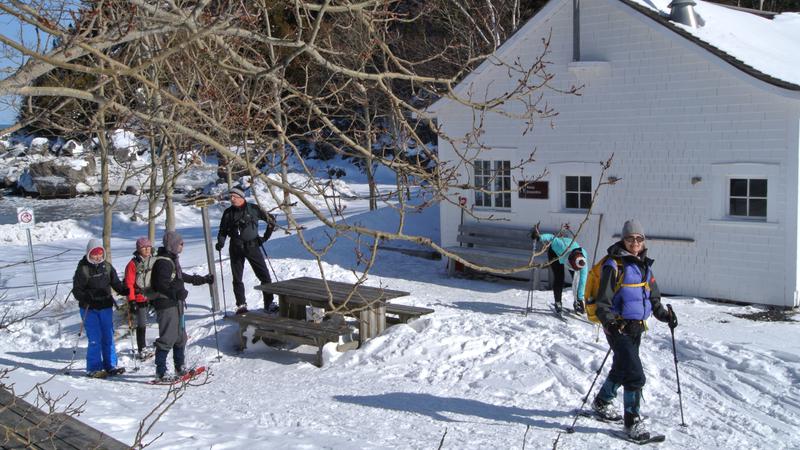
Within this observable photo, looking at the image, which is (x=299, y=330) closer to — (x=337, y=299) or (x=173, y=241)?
(x=337, y=299)

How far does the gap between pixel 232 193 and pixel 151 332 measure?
251 cm

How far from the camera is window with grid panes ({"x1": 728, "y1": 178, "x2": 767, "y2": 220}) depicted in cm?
1216

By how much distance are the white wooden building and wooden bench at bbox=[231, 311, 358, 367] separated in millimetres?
4223

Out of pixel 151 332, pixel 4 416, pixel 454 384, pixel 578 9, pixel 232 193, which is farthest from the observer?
pixel 578 9

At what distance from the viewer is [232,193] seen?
10.5 m

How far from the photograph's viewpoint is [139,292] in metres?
9.39

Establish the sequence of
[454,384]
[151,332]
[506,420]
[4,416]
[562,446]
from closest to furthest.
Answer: [4,416] → [562,446] → [506,420] → [454,384] → [151,332]

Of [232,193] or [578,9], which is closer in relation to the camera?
[232,193]

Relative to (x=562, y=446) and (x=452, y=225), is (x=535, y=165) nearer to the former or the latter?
(x=452, y=225)

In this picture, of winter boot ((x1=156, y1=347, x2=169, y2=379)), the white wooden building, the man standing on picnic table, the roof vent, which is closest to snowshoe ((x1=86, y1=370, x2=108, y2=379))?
winter boot ((x1=156, y1=347, x2=169, y2=379))

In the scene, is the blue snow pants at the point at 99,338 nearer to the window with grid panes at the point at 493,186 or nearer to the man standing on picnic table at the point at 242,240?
the man standing on picnic table at the point at 242,240

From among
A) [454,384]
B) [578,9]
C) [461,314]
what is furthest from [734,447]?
[578,9]

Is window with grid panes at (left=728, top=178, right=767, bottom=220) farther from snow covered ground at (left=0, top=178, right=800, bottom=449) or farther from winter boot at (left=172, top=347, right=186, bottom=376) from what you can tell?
winter boot at (left=172, top=347, right=186, bottom=376)

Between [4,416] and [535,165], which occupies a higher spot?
[535,165]
